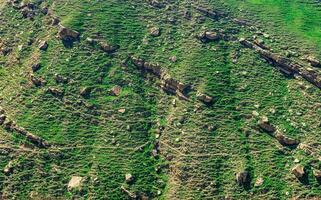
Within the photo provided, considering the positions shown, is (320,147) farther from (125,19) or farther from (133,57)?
(125,19)

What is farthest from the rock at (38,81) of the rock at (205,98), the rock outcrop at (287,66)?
the rock outcrop at (287,66)

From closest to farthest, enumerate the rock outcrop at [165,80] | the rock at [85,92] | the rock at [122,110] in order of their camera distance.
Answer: the rock at [122,110]
the rock outcrop at [165,80]
the rock at [85,92]

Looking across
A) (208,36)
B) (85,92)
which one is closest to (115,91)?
(85,92)

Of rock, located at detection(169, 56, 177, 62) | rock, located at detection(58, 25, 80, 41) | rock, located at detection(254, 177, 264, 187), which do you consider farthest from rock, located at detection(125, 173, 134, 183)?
rock, located at detection(58, 25, 80, 41)

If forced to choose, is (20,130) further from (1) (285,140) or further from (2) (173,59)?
(1) (285,140)

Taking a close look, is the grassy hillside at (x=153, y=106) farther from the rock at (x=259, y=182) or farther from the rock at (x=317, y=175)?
the rock at (x=317, y=175)
